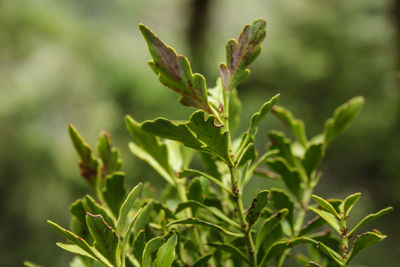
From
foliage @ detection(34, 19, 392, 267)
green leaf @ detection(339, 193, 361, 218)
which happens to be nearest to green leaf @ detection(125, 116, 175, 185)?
foliage @ detection(34, 19, 392, 267)

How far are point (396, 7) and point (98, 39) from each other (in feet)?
4.84

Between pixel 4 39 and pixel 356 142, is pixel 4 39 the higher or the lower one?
the higher one

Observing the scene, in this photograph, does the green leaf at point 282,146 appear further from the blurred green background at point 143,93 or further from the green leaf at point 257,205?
the blurred green background at point 143,93

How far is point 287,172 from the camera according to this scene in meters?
0.27

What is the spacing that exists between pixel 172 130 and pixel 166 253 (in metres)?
0.06

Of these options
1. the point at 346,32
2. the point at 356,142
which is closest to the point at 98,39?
the point at 346,32

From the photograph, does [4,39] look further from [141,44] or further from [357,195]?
[357,195]

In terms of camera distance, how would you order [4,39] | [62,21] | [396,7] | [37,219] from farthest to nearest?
[62,21], [4,39], [37,219], [396,7]

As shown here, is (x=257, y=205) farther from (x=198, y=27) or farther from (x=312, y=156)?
(x=198, y=27)

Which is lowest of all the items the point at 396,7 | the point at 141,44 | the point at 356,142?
the point at 356,142

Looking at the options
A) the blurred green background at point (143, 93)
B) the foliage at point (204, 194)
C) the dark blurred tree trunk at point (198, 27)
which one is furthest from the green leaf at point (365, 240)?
the dark blurred tree trunk at point (198, 27)

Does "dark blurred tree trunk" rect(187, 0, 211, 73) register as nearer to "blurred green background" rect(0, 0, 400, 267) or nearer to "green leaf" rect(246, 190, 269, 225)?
"blurred green background" rect(0, 0, 400, 267)

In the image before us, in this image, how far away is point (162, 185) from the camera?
6.08ft

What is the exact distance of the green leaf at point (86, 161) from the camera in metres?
0.24
